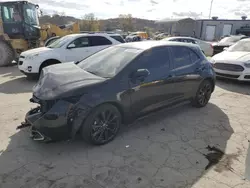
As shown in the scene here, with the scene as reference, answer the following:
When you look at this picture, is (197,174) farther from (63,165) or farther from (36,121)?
(36,121)

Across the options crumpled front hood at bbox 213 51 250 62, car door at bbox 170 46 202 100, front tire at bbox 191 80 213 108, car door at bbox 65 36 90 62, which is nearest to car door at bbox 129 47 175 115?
car door at bbox 170 46 202 100

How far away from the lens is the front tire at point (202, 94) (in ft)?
16.4

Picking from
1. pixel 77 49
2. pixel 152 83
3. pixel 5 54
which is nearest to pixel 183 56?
pixel 152 83

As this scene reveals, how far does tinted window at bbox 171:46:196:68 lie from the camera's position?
14.2 feet

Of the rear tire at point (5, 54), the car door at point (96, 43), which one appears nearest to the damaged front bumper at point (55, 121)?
the car door at point (96, 43)

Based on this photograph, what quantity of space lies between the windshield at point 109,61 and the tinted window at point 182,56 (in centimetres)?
86

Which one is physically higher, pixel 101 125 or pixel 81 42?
pixel 81 42

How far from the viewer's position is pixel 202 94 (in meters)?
5.10

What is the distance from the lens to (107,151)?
3369 millimetres

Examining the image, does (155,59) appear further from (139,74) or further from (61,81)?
(61,81)

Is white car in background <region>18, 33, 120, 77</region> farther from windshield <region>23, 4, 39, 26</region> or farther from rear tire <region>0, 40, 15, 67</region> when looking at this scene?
windshield <region>23, 4, 39, 26</region>

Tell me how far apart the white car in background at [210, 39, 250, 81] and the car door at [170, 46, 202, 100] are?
10.0 feet

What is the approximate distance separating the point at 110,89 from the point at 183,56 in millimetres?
1998

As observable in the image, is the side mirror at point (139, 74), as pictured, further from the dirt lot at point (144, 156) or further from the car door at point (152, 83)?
the dirt lot at point (144, 156)
